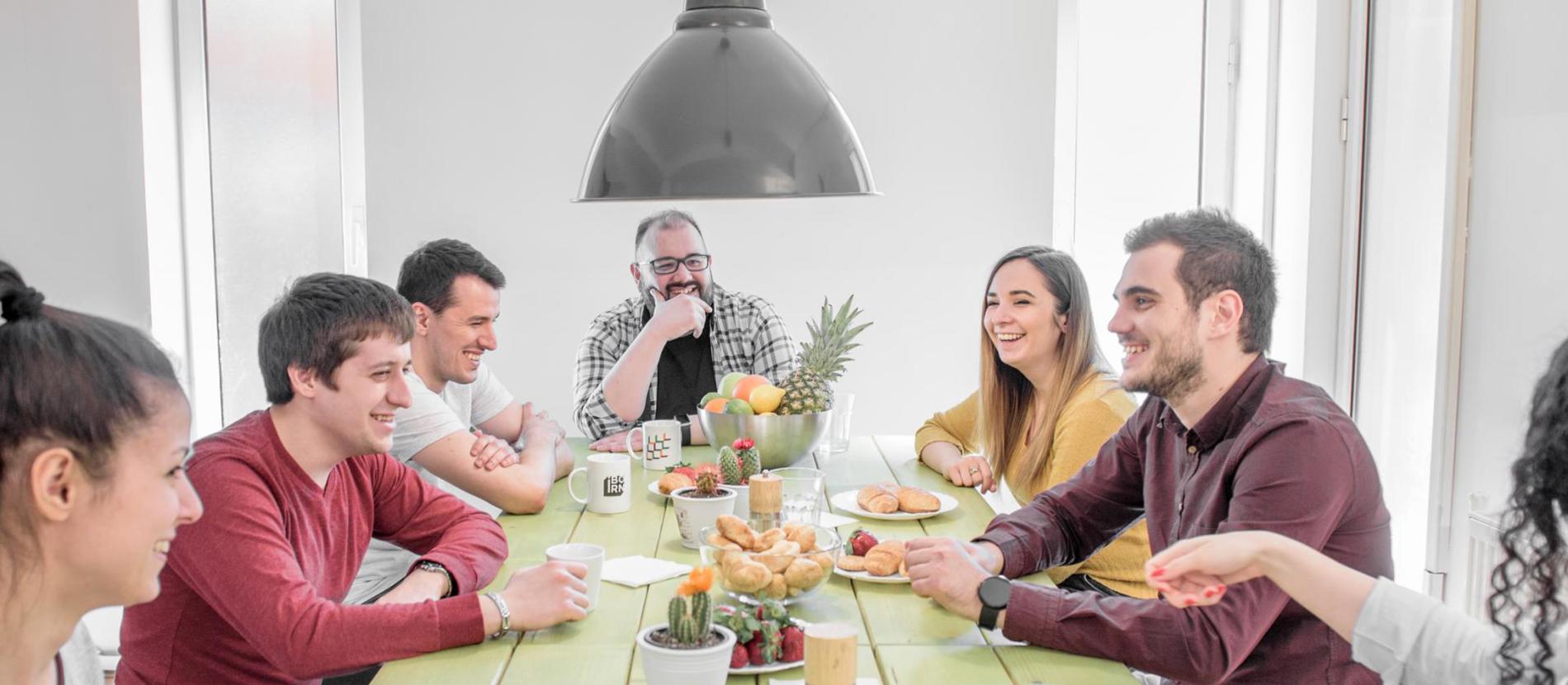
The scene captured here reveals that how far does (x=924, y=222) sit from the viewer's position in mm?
4945

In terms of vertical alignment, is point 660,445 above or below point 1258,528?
below

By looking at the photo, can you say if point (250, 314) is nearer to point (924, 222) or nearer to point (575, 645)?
point (924, 222)

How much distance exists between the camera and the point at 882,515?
7.69 feet

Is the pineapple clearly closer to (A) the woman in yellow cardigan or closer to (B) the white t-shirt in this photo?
(A) the woman in yellow cardigan

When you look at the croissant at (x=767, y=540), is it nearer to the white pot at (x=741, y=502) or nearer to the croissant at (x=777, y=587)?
the croissant at (x=777, y=587)

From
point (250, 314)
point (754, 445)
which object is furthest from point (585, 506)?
point (250, 314)

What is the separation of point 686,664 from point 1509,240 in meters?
1.85

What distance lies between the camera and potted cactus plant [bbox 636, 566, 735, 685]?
1423 millimetres

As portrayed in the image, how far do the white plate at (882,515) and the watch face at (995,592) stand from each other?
655mm

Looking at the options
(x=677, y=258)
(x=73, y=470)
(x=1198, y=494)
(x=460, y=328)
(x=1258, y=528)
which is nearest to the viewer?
(x=73, y=470)

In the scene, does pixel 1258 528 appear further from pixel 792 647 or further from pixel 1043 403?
pixel 1043 403

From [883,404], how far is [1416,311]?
2.50 metres

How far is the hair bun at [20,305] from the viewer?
113 cm

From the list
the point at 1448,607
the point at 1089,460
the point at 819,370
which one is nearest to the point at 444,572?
the point at 819,370
